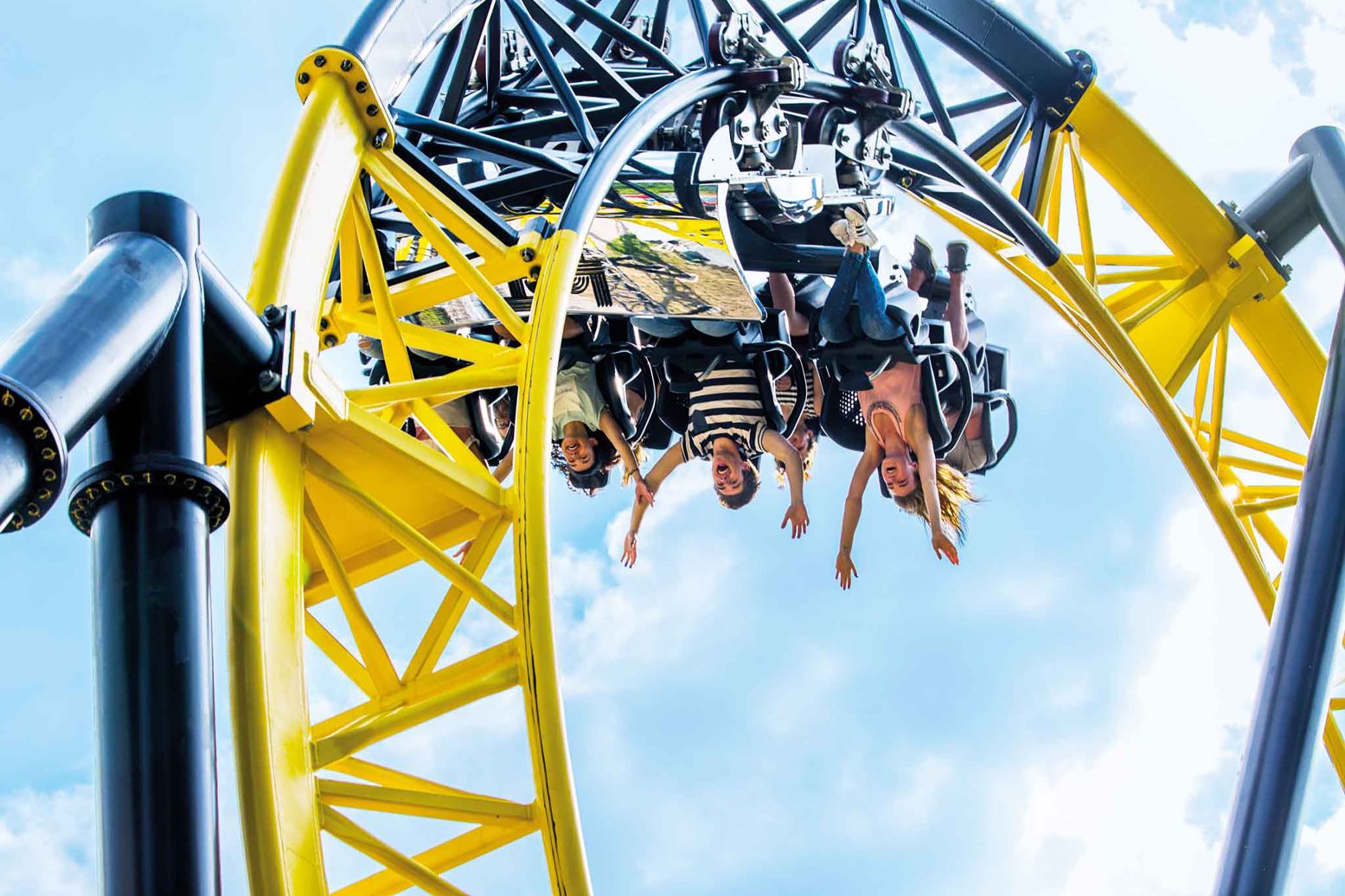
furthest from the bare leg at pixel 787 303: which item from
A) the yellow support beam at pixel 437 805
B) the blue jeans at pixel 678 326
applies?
the yellow support beam at pixel 437 805

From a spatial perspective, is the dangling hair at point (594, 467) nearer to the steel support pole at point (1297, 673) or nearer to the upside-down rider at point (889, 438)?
the upside-down rider at point (889, 438)

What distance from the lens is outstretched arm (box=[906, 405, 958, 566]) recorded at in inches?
464

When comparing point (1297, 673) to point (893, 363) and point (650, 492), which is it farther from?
point (650, 492)

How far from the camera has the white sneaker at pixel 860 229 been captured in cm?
1043

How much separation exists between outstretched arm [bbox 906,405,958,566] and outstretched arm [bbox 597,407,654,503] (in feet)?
6.25

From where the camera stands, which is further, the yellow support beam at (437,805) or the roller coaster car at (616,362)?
the roller coaster car at (616,362)

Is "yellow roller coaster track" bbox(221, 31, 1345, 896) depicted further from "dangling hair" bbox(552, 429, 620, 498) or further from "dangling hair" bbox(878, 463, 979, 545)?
"dangling hair" bbox(878, 463, 979, 545)

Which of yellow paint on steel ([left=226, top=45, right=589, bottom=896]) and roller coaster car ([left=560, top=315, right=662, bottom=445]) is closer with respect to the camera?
yellow paint on steel ([left=226, top=45, right=589, bottom=896])

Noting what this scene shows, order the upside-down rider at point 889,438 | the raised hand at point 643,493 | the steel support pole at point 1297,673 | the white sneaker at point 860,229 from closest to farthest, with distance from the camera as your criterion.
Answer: the steel support pole at point 1297,673, the white sneaker at point 860,229, the upside-down rider at point 889,438, the raised hand at point 643,493

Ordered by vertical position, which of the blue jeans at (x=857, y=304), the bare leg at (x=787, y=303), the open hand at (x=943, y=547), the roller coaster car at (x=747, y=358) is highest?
the bare leg at (x=787, y=303)

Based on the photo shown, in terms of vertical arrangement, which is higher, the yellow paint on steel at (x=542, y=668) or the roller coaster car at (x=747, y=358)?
the roller coaster car at (x=747, y=358)

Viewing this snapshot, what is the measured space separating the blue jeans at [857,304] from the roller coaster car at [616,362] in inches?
48.6

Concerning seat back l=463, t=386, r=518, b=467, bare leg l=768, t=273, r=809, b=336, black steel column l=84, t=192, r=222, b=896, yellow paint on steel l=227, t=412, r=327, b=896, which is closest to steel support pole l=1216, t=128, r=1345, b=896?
bare leg l=768, t=273, r=809, b=336

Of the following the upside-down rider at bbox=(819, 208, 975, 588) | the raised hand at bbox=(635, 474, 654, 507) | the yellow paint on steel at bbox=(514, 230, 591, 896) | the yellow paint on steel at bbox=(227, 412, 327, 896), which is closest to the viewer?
the yellow paint on steel at bbox=(227, 412, 327, 896)
